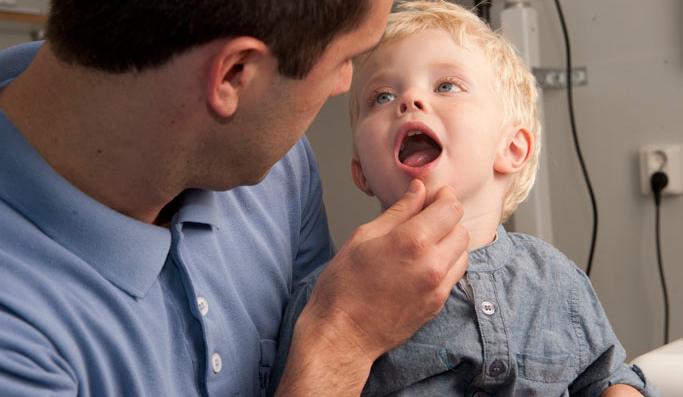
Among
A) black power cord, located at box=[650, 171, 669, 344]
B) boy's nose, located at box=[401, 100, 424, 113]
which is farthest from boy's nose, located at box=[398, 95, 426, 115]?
black power cord, located at box=[650, 171, 669, 344]

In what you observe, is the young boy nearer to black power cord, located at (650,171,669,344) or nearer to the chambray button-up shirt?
the chambray button-up shirt

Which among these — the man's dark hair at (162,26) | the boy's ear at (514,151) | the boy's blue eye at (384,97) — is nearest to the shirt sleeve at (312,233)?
the boy's blue eye at (384,97)

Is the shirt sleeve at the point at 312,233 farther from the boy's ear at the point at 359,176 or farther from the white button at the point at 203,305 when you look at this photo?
the white button at the point at 203,305

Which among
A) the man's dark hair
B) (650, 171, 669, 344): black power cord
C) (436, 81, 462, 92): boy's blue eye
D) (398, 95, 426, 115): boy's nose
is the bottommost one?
(650, 171, 669, 344): black power cord

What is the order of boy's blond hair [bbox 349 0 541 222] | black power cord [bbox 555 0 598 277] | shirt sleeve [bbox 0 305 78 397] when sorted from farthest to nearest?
black power cord [bbox 555 0 598 277] → boy's blond hair [bbox 349 0 541 222] → shirt sleeve [bbox 0 305 78 397]

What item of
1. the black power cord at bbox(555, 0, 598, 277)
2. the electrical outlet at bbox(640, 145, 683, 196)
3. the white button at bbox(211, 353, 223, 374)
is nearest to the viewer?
the white button at bbox(211, 353, 223, 374)

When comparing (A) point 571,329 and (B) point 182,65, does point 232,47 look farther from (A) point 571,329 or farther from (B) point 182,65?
(A) point 571,329

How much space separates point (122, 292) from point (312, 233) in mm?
A: 416

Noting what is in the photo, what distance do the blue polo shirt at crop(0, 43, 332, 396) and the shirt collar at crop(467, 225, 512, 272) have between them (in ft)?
0.88

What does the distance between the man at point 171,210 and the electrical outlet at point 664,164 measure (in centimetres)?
134

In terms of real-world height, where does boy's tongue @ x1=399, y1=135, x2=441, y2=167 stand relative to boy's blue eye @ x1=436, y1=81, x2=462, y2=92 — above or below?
below

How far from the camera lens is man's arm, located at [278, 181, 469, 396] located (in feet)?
3.24

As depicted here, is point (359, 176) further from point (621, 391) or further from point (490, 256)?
point (621, 391)

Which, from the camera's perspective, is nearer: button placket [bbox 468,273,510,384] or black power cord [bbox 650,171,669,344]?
button placket [bbox 468,273,510,384]
